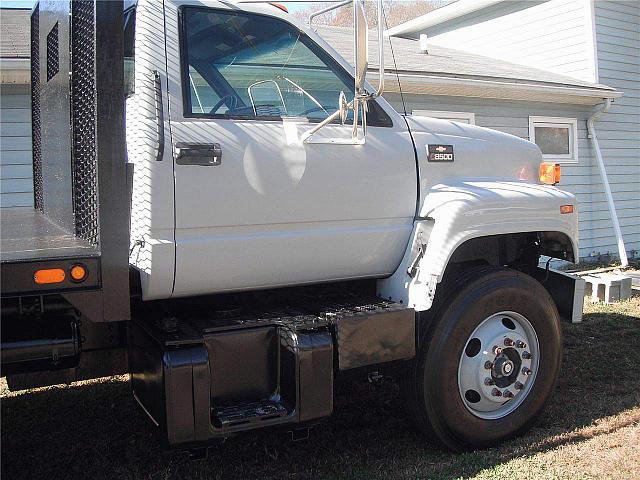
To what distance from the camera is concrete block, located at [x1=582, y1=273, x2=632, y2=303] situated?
27.4 ft

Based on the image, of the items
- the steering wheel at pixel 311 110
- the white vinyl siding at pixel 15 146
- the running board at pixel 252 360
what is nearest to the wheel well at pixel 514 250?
the running board at pixel 252 360

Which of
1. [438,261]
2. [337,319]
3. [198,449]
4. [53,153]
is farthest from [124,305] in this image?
[438,261]

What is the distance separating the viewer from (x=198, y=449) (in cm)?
325

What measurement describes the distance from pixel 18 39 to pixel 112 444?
17.4 feet

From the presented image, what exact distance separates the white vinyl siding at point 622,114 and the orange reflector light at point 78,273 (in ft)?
36.5

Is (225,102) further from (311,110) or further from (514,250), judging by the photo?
(514,250)

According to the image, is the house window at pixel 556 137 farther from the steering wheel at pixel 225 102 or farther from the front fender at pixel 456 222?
the steering wheel at pixel 225 102

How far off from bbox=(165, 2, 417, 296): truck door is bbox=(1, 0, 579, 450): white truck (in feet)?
0.03

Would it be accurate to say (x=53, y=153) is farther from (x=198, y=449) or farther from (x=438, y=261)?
(x=438, y=261)

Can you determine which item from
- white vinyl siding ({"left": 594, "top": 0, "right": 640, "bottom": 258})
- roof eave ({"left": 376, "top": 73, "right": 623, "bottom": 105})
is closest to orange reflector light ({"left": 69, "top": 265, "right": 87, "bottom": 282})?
roof eave ({"left": 376, "top": 73, "right": 623, "bottom": 105})

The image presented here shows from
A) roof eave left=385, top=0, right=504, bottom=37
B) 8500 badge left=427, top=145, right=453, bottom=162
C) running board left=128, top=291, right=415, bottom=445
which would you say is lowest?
running board left=128, top=291, right=415, bottom=445

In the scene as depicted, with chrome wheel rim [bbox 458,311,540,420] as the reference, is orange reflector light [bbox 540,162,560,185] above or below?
above

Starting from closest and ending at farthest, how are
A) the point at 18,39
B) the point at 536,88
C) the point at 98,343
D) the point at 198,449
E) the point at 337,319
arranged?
the point at 198,449 < the point at 337,319 < the point at 98,343 < the point at 18,39 < the point at 536,88

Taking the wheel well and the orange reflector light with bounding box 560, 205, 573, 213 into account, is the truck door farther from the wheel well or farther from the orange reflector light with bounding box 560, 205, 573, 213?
the orange reflector light with bounding box 560, 205, 573, 213
